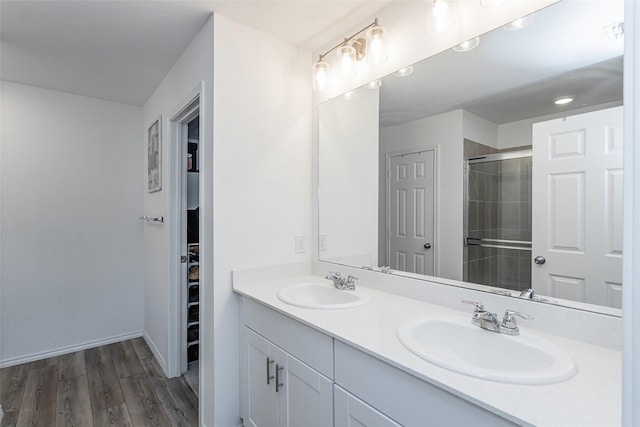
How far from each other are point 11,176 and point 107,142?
732mm

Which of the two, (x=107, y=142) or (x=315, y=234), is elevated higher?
(x=107, y=142)

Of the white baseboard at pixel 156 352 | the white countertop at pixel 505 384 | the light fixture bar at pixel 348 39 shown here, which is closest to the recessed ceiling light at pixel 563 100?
the white countertop at pixel 505 384

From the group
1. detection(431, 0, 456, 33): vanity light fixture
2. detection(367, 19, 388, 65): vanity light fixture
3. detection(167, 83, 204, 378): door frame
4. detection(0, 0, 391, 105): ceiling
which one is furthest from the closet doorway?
detection(431, 0, 456, 33): vanity light fixture

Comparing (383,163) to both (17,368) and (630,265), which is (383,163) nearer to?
(630,265)

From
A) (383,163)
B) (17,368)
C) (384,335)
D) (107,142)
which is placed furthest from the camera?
(107,142)

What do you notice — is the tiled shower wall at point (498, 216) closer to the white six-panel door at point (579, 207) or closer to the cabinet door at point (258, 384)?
the white six-panel door at point (579, 207)

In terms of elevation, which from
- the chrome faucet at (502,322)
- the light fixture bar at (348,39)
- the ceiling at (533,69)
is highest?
the light fixture bar at (348,39)

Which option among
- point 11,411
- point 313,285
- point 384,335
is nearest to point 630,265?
point 384,335

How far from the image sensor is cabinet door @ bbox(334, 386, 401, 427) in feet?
3.10

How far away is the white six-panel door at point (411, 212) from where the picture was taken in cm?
150

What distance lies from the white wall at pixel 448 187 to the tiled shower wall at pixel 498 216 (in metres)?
0.04

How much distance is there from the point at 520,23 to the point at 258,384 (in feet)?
6.28

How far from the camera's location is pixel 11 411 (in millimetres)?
1937

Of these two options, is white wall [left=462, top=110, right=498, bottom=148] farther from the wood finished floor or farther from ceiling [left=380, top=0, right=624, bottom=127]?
the wood finished floor
